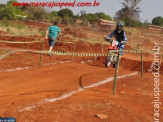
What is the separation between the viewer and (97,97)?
5773 millimetres

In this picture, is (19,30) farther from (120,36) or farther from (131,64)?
(120,36)

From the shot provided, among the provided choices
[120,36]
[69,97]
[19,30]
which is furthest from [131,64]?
[19,30]

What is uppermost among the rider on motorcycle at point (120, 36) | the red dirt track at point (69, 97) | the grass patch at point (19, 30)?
the grass patch at point (19, 30)

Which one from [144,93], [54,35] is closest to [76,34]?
[54,35]

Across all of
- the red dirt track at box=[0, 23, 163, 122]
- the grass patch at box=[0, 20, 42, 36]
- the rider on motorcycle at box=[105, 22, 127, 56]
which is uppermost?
the grass patch at box=[0, 20, 42, 36]

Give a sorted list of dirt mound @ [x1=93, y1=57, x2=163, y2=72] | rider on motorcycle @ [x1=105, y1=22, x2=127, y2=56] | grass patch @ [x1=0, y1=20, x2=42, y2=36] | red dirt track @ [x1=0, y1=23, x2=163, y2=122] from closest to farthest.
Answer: red dirt track @ [x1=0, y1=23, x2=163, y2=122]
rider on motorcycle @ [x1=105, y1=22, x2=127, y2=56]
dirt mound @ [x1=93, y1=57, x2=163, y2=72]
grass patch @ [x1=0, y1=20, x2=42, y2=36]

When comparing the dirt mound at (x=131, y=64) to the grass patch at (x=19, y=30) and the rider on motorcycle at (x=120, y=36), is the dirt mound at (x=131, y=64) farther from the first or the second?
the grass patch at (x=19, y=30)

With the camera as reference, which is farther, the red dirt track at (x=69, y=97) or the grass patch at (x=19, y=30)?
the grass patch at (x=19, y=30)

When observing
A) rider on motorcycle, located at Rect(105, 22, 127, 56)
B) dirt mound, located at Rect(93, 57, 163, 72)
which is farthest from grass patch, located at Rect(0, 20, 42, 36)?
rider on motorcycle, located at Rect(105, 22, 127, 56)

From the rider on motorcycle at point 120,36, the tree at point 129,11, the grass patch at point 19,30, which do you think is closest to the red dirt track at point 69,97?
the rider on motorcycle at point 120,36

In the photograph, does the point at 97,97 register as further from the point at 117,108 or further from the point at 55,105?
the point at 55,105

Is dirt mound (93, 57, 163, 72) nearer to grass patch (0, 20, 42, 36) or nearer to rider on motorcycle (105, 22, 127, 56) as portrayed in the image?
rider on motorcycle (105, 22, 127, 56)

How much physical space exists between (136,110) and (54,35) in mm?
8424

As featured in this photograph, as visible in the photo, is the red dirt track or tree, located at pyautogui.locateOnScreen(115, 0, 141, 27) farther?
tree, located at pyautogui.locateOnScreen(115, 0, 141, 27)
